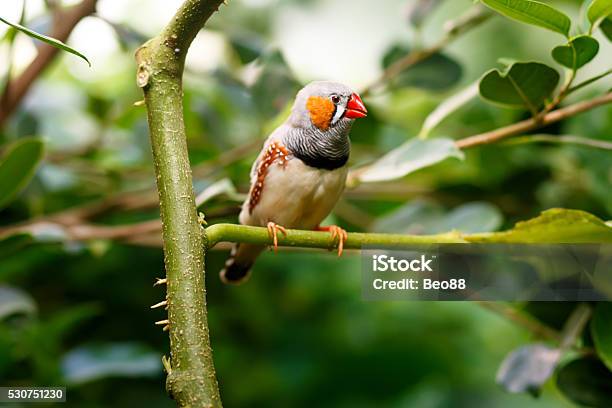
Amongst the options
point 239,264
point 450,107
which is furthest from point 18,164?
point 450,107

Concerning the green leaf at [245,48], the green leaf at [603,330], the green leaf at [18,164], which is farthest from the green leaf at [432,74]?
the green leaf at [18,164]

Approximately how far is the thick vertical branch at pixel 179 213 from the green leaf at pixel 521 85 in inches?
16.9

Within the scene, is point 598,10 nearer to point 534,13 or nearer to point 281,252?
point 534,13

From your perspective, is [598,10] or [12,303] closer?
[598,10]

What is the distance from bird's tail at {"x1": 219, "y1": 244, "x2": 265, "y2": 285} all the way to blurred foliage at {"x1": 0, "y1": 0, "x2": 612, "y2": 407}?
8cm

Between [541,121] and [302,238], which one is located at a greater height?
[541,121]

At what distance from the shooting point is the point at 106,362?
1.37 meters

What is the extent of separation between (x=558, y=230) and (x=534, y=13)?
27 centimetres

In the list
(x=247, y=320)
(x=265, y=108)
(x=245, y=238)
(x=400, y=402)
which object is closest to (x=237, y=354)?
(x=247, y=320)

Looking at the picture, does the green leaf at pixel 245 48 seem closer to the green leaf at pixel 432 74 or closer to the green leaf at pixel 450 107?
the green leaf at pixel 432 74

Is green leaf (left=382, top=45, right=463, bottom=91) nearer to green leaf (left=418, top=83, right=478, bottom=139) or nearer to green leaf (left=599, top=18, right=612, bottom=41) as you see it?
green leaf (left=418, top=83, right=478, bottom=139)

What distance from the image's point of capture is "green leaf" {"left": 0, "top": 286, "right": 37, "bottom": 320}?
3.97 ft

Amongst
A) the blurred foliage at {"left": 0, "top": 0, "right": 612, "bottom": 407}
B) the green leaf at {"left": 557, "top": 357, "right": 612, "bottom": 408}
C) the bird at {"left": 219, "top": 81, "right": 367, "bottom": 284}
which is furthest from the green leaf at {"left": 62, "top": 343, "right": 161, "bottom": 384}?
the green leaf at {"left": 557, "top": 357, "right": 612, "bottom": 408}

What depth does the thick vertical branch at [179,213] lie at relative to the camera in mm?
665
